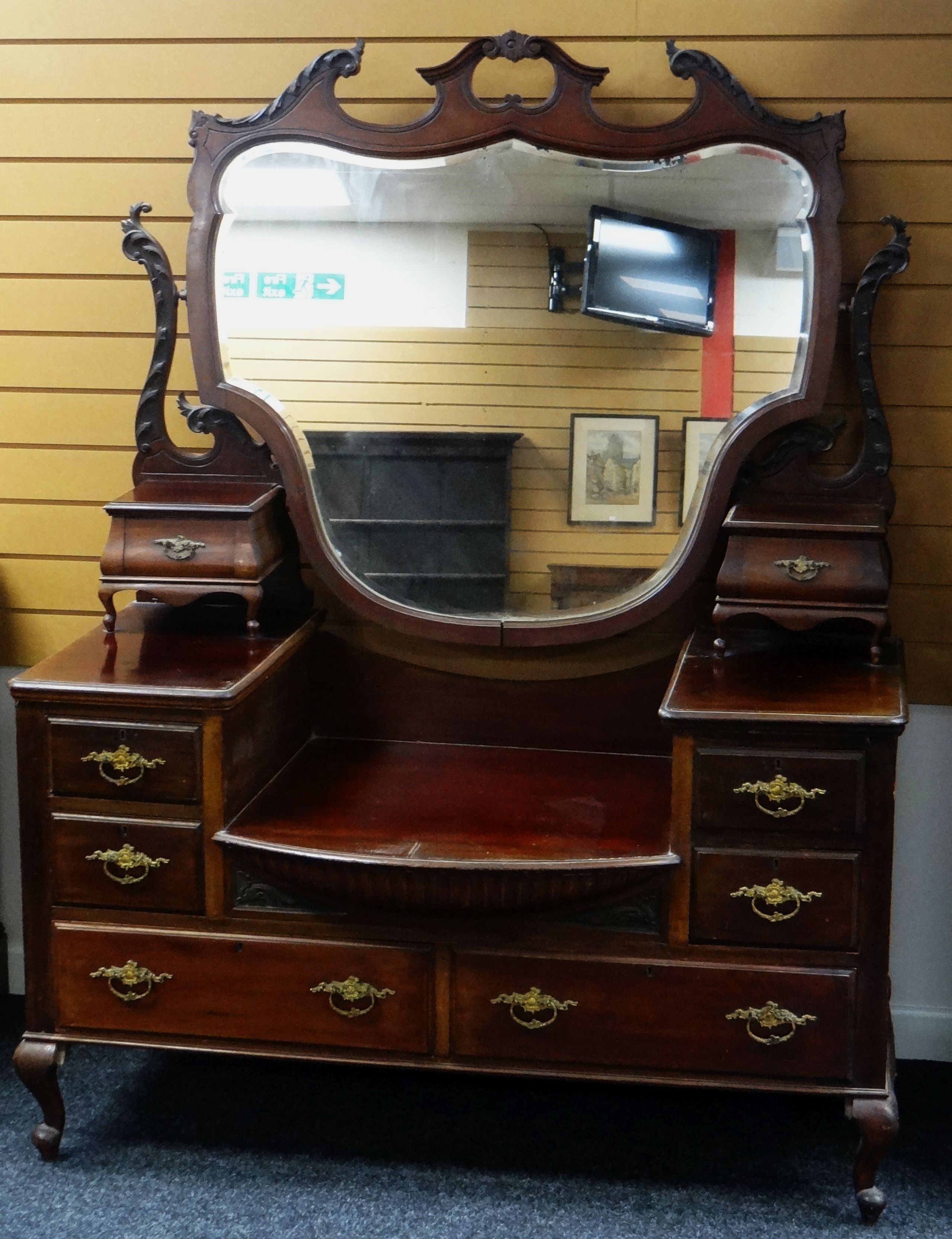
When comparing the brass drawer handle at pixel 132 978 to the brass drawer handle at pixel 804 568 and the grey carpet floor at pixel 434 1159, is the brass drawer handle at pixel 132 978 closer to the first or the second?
the grey carpet floor at pixel 434 1159

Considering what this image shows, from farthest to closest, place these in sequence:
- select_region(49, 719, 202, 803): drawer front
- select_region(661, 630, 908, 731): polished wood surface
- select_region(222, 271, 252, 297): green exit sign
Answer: select_region(222, 271, 252, 297): green exit sign
select_region(49, 719, 202, 803): drawer front
select_region(661, 630, 908, 731): polished wood surface

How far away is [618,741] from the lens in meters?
2.41

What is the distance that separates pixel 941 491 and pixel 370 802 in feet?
3.89

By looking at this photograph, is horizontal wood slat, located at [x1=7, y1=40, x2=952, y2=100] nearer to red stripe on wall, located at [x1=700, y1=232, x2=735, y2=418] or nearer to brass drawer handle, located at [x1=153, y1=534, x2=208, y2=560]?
red stripe on wall, located at [x1=700, y1=232, x2=735, y2=418]

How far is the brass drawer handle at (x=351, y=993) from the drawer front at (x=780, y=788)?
0.59 metres

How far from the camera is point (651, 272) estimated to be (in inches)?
87.7

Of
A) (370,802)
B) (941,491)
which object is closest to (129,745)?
(370,802)

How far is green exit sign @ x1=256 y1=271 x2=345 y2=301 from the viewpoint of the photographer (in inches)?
90.9

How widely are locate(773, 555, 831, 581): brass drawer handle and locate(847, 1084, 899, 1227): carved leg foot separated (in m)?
0.83

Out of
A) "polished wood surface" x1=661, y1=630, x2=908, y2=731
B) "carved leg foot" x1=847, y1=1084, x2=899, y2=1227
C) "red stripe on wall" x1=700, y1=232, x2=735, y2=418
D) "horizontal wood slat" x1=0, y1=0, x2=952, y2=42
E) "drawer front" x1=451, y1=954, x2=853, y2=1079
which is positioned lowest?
"carved leg foot" x1=847, y1=1084, x2=899, y2=1227

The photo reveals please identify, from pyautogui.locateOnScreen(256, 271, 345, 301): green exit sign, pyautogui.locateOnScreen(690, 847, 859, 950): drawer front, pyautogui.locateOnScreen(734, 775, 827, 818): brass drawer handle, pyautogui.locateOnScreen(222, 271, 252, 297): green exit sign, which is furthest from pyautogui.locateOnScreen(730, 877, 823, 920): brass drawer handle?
pyautogui.locateOnScreen(222, 271, 252, 297): green exit sign

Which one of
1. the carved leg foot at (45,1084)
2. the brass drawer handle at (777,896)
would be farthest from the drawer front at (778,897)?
the carved leg foot at (45,1084)

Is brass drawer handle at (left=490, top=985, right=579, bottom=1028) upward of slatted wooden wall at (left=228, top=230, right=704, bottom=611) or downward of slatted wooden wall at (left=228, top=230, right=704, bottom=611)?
downward

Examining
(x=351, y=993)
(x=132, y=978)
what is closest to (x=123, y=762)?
(x=132, y=978)
